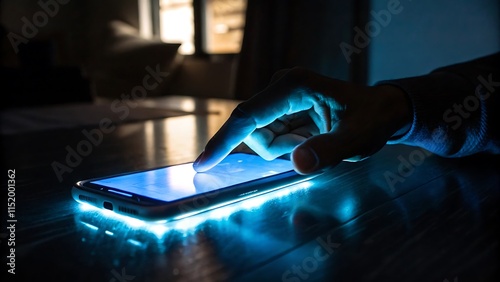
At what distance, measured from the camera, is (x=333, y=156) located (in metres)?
0.39

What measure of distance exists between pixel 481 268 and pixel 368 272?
0.07 meters

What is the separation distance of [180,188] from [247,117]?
11 centimetres

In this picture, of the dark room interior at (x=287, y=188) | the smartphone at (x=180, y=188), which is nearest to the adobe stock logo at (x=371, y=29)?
the dark room interior at (x=287, y=188)

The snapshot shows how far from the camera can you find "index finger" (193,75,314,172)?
47 centimetres

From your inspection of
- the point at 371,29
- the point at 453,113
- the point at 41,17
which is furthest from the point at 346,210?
the point at 41,17

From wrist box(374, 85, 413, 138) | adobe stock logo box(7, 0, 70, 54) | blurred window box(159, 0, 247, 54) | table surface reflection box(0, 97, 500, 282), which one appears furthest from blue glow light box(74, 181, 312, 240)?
adobe stock logo box(7, 0, 70, 54)

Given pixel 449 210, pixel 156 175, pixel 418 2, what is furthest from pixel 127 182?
pixel 418 2

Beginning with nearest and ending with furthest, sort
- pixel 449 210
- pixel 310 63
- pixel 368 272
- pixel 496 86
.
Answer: pixel 368 272, pixel 449 210, pixel 496 86, pixel 310 63

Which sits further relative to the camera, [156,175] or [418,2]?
[418,2]

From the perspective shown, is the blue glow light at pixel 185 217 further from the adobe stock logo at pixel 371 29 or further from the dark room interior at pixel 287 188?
the adobe stock logo at pixel 371 29

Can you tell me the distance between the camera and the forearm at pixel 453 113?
521 mm

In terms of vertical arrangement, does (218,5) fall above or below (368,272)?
above

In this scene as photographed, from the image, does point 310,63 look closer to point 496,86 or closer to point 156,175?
point 496,86

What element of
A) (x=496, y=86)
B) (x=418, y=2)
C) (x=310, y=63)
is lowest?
(x=310, y=63)
